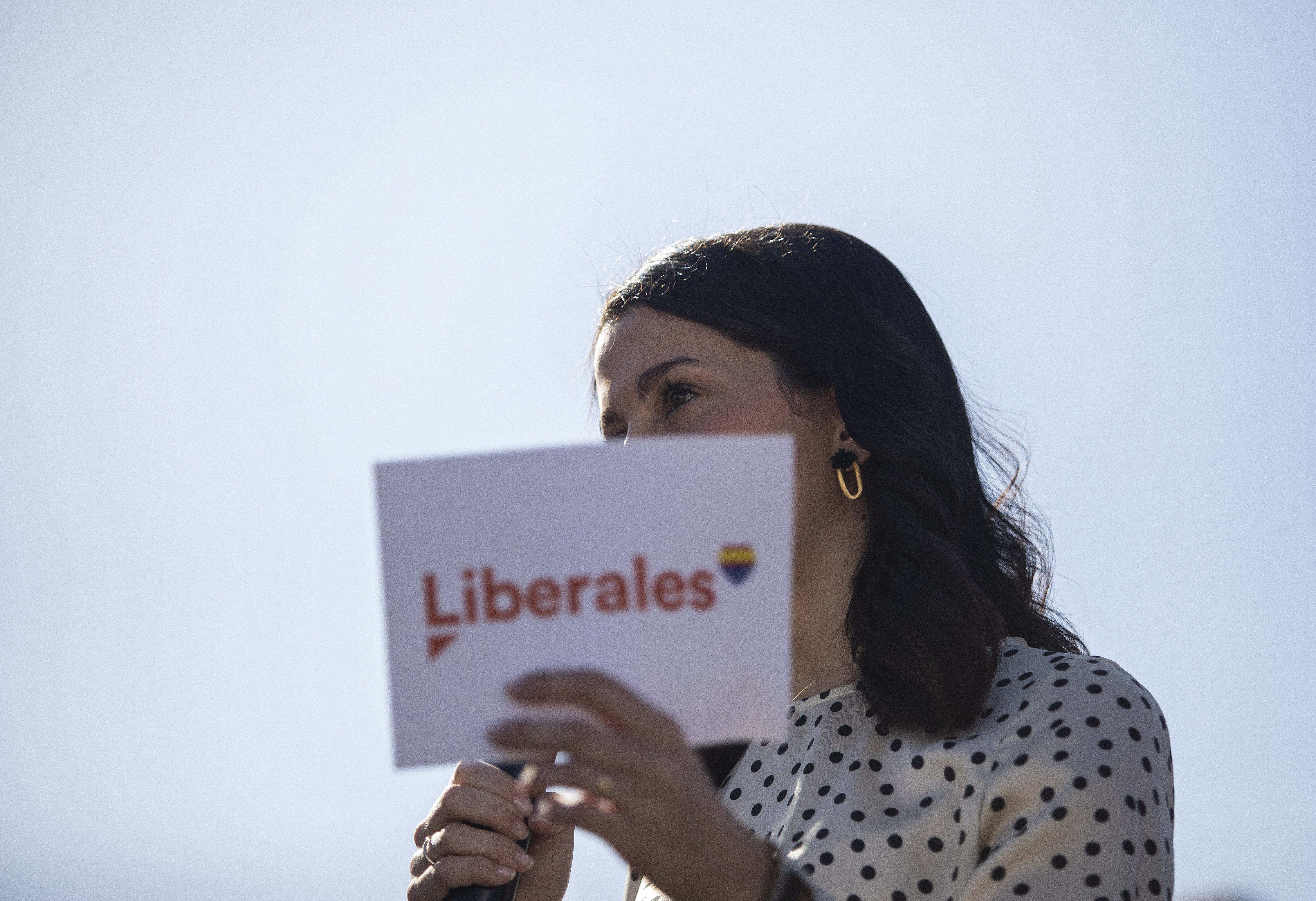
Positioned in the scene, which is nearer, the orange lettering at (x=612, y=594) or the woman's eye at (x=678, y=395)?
the orange lettering at (x=612, y=594)

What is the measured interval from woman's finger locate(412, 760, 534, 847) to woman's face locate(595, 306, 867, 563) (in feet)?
1.99

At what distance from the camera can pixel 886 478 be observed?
209cm

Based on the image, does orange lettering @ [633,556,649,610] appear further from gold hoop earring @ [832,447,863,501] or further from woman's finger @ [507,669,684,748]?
gold hoop earring @ [832,447,863,501]

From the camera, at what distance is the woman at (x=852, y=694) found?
965 mm

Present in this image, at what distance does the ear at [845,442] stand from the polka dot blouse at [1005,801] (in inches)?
18.2

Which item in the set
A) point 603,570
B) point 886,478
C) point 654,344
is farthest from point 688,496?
point 886,478

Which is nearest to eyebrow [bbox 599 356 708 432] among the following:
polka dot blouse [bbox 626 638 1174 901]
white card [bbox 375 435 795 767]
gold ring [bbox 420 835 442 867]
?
polka dot blouse [bbox 626 638 1174 901]

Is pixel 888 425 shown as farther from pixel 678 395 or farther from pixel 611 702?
pixel 611 702

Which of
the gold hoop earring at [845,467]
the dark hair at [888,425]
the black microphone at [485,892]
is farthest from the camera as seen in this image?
the gold hoop earring at [845,467]

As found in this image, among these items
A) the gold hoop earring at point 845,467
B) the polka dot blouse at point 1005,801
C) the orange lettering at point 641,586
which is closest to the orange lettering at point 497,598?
the orange lettering at point 641,586

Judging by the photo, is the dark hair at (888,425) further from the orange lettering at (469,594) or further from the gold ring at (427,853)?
the orange lettering at (469,594)

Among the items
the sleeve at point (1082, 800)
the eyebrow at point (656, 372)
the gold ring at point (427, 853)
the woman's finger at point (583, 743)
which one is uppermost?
the eyebrow at point (656, 372)

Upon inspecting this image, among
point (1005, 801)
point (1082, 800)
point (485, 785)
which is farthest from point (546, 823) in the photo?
point (1082, 800)

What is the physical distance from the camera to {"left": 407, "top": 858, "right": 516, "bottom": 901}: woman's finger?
1.46 meters
